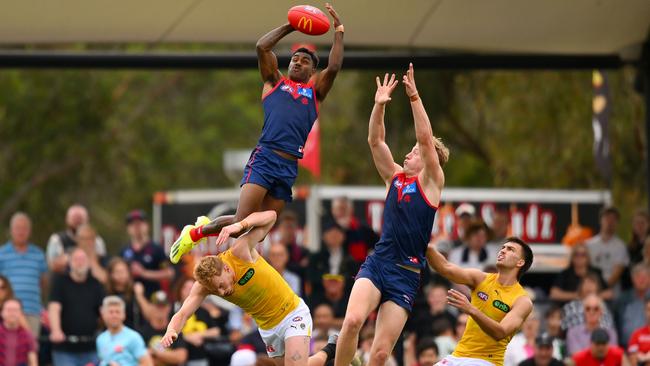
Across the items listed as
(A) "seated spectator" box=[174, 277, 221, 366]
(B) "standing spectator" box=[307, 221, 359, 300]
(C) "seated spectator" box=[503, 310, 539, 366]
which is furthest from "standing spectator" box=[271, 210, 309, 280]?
(C) "seated spectator" box=[503, 310, 539, 366]

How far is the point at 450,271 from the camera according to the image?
12758 mm

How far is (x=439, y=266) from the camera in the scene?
12.7m

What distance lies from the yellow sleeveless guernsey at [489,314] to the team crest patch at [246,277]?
209 cm

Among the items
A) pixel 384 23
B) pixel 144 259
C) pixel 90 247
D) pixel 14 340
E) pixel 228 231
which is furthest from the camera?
pixel 384 23

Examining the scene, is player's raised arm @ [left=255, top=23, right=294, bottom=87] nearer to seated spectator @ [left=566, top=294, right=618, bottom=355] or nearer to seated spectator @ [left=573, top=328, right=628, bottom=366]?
seated spectator @ [left=573, top=328, right=628, bottom=366]

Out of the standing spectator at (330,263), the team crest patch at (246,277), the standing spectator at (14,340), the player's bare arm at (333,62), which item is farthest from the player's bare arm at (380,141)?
the standing spectator at (14,340)

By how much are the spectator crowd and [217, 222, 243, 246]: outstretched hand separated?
142 inches

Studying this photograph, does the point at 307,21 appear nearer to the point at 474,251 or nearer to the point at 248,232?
the point at 248,232

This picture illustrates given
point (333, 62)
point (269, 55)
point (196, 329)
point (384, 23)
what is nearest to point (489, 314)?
point (333, 62)

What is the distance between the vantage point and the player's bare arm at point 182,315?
11.7 metres

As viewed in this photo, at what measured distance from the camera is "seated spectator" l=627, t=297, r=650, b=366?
16.3 metres

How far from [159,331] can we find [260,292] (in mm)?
4664

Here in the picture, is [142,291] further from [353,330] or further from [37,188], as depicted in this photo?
[37,188]

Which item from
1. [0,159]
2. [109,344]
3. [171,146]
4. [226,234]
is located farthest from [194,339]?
[171,146]
